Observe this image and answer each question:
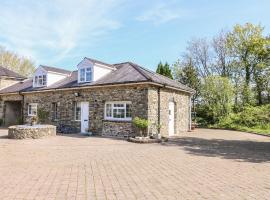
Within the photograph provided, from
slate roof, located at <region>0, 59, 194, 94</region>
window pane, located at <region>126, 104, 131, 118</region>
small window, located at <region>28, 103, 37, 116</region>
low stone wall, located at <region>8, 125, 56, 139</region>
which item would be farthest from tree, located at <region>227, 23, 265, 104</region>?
low stone wall, located at <region>8, 125, 56, 139</region>

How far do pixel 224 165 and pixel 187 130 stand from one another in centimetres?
1399

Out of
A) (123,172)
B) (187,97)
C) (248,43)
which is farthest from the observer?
(248,43)

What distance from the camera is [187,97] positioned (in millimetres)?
22984

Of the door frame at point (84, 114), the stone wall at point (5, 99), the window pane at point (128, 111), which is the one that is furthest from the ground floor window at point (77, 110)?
the stone wall at point (5, 99)

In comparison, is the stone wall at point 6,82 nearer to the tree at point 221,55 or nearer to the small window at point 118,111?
the small window at point 118,111

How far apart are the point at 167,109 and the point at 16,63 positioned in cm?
3561

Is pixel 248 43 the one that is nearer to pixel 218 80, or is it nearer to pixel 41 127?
pixel 218 80

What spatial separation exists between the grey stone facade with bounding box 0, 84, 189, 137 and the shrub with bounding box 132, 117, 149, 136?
39cm

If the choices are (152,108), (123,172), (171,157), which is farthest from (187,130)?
(123,172)

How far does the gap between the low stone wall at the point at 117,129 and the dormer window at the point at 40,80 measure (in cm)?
889

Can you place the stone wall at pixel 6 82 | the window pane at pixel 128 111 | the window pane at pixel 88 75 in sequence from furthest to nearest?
the stone wall at pixel 6 82 → the window pane at pixel 88 75 → the window pane at pixel 128 111

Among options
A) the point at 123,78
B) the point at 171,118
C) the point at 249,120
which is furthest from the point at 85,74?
the point at 249,120

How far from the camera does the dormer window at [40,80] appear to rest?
77.5ft

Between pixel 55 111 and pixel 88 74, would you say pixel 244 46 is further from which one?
pixel 55 111
